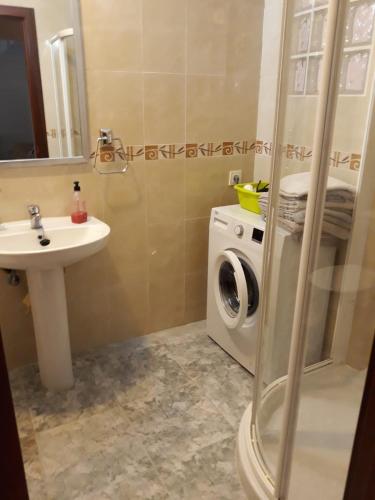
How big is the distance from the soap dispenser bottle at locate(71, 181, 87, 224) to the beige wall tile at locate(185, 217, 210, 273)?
26.1 inches

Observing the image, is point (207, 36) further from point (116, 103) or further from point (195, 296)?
point (195, 296)

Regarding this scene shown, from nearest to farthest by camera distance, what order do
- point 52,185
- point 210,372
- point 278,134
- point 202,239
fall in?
point 278,134 < point 52,185 < point 210,372 < point 202,239

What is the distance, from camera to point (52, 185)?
2029 mm

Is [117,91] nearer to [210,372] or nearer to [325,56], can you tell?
[325,56]

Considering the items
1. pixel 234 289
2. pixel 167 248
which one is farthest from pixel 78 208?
pixel 234 289

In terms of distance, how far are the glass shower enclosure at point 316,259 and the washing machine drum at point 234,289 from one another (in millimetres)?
423

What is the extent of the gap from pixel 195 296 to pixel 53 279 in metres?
1.06

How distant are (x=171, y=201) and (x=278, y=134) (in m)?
1.17

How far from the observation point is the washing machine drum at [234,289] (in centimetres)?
206

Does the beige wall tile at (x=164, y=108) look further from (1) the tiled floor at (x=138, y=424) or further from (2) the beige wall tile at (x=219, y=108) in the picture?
(1) the tiled floor at (x=138, y=424)

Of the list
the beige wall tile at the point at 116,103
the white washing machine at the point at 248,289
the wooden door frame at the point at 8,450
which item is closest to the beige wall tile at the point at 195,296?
the white washing machine at the point at 248,289

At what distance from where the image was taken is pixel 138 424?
188cm

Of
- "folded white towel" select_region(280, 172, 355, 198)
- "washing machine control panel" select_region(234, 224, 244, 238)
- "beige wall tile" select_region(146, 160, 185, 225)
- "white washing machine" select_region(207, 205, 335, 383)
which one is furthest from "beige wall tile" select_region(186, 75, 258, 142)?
"folded white towel" select_region(280, 172, 355, 198)

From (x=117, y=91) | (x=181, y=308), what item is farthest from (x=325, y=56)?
(x=181, y=308)
